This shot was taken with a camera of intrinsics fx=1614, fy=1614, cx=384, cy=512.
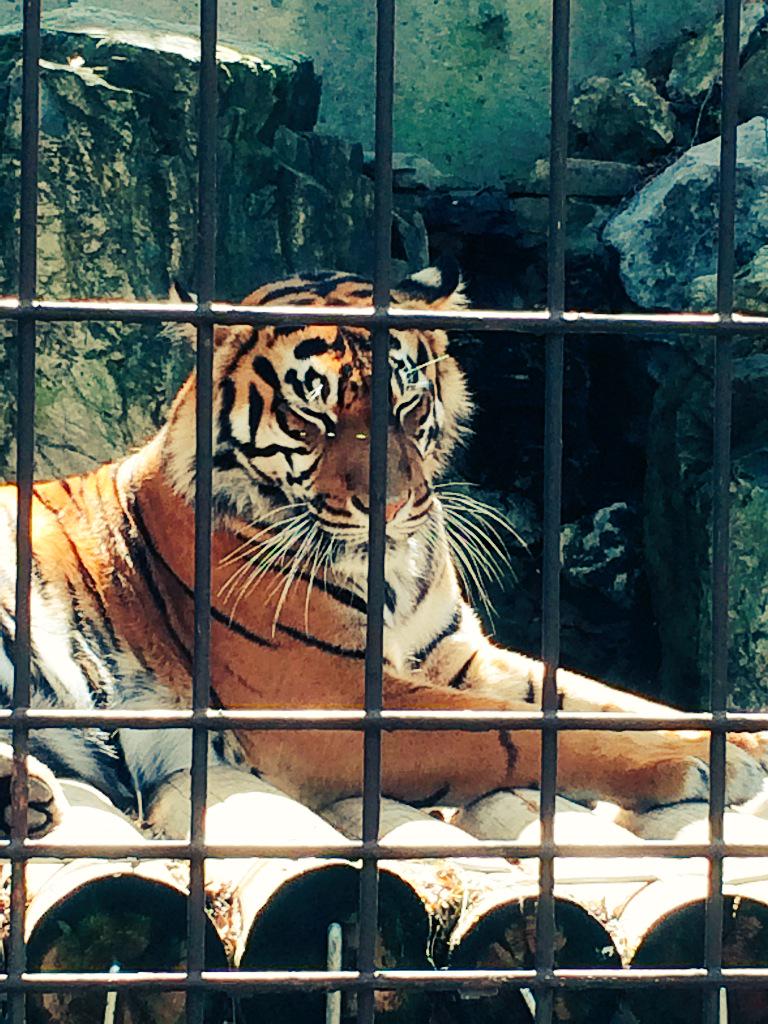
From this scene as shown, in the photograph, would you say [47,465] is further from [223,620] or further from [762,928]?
[762,928]

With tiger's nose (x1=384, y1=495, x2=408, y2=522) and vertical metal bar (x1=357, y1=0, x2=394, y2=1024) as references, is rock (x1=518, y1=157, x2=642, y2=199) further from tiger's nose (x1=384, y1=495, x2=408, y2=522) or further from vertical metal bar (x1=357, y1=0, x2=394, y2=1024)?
vertical metal bar (x1=357, y1=0, x2=394, y2=1024)

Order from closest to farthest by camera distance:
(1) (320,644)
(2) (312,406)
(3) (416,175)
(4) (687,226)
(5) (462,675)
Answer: (1) (320,644), (5) (462,675), (2) (312,406), (4) (687,226), (3) (416,175)

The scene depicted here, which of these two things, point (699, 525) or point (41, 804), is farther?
point (699, 525)

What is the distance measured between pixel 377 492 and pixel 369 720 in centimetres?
20

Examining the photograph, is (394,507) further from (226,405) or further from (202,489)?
(202,489)

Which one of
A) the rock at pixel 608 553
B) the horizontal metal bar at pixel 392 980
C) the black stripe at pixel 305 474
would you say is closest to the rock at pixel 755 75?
the rock at pixel 608 553

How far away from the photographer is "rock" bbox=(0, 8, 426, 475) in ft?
13.7

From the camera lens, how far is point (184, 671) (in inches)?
112

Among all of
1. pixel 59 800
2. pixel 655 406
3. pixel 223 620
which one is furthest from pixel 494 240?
pixel 59 800

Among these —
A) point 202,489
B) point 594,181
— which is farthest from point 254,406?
point 594,181

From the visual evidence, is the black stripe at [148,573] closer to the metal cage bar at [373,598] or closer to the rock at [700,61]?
the metal cage bar at [373,598]

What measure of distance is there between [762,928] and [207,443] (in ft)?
2.34

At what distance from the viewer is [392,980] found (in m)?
1.40

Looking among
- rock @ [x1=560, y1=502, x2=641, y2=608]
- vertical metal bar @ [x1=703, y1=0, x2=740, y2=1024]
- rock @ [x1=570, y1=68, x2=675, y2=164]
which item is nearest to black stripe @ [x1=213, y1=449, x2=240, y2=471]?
vertical metal bar @ [x1=703, y1=0, x2=740, y2=1024]
